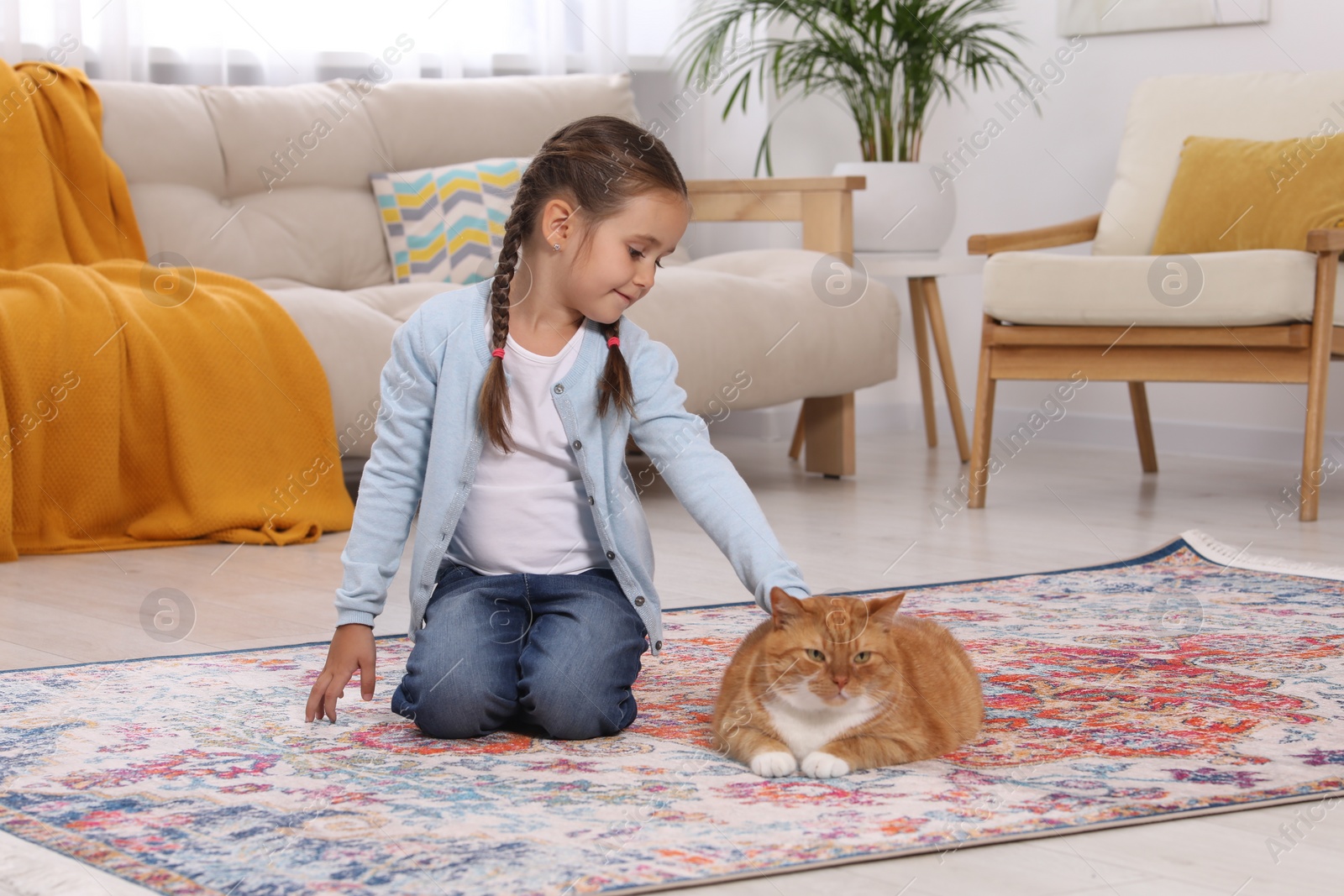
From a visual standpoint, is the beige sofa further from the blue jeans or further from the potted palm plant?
Answer: the blue jeans

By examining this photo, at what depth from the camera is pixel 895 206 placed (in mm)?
3799

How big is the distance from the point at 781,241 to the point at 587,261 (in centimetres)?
283

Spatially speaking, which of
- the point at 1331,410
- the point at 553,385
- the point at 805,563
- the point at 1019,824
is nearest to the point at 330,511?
the point at 805,563

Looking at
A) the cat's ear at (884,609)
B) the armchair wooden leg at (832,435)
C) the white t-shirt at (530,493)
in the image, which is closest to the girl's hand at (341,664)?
the white t-shirt at (530,493)

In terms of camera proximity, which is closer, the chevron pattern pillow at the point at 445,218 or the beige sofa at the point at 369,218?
the beige sofa at the point at 369,218

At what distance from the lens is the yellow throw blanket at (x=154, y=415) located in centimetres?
255

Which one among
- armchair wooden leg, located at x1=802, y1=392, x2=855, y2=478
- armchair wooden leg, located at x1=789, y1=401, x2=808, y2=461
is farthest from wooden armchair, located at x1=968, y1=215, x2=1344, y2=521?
armchair wooden leg, located at x1=789, y1=401, x2=808, y2=461

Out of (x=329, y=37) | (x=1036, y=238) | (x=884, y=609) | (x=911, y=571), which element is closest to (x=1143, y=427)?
(x=1036, y=238)

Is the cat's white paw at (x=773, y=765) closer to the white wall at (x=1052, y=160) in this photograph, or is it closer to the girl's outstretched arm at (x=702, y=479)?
the girl's outstretched arm at (x=702, y=479)

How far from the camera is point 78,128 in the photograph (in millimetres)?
3076

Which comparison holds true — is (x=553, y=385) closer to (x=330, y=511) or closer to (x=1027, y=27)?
(x=330, y=511)

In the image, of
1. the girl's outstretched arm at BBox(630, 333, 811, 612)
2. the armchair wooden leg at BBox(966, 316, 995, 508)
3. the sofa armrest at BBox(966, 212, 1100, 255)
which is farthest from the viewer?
the sofa armrest at BBox(966, 212, 1100, 255)

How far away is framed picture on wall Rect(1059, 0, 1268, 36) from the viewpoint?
3766 mm

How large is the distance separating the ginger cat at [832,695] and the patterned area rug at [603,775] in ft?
0.07
